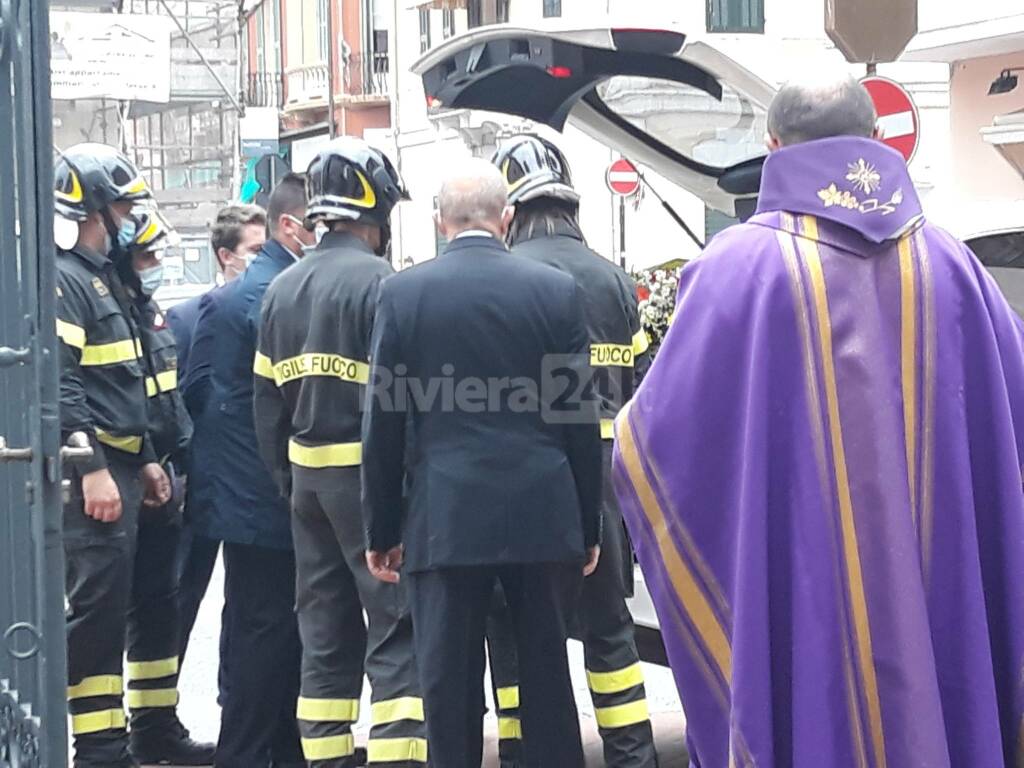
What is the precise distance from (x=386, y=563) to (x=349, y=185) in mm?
1314

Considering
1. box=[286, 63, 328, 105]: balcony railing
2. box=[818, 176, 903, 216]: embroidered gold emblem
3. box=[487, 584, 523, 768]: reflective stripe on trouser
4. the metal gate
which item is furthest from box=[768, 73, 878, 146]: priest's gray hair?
box=[286, 63, 328, 105]: balcony railing

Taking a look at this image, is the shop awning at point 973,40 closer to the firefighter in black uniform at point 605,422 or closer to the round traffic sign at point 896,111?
the round traffic sign at point 896,111

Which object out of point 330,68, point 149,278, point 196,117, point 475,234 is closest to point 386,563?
point 475,234

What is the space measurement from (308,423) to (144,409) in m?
0.71

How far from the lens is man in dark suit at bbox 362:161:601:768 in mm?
5094

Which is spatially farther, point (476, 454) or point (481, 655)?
point (481, 655)

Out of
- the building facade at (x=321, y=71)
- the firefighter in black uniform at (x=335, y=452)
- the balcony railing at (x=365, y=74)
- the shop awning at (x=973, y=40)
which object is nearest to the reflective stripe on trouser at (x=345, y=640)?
the firefighter in black uniform at (x=335, y=452)

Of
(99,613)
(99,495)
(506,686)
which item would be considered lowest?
(506,686)

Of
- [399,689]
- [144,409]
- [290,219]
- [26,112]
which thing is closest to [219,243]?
[290,219]

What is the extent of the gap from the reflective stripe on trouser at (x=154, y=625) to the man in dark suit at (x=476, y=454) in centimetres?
146

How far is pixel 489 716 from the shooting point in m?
7.68

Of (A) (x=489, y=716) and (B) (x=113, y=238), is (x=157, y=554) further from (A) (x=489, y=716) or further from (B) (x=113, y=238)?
(A) (x=489, y=716)

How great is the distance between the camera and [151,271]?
639 centimetres

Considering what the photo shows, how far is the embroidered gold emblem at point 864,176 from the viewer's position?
380 cm
